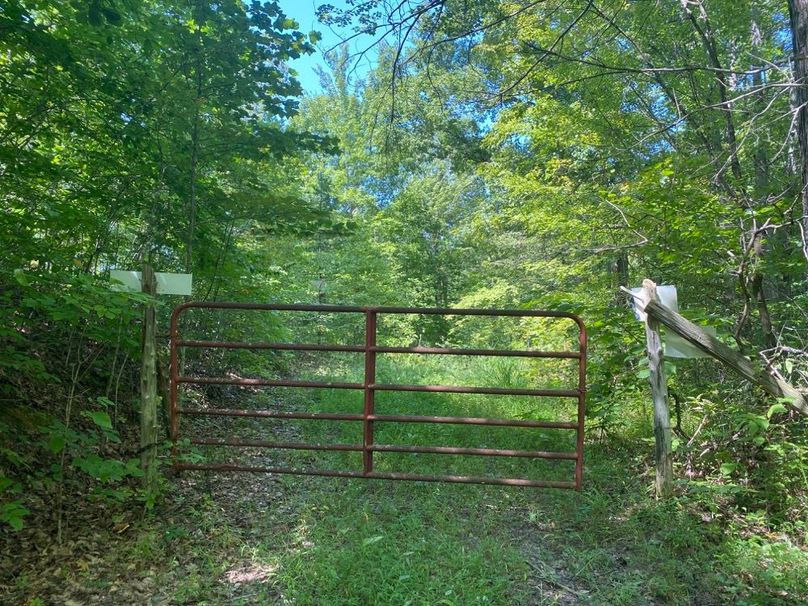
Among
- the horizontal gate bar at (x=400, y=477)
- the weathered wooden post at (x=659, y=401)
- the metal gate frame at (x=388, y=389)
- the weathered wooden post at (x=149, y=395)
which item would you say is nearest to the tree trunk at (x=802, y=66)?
the weathered wooden post at (x=659, y=401)

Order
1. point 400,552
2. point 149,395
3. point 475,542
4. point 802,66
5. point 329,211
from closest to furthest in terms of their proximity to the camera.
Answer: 1. point 802,66
2. point 400,552
3. point 475,542
4. point 149,395
5. point 329,211

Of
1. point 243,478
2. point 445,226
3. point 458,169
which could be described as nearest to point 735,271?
point 243,478

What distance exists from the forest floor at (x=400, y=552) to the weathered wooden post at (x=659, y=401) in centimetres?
16

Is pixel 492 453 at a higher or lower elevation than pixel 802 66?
lower

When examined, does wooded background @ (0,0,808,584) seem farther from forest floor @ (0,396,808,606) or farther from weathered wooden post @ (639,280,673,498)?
forest floor @ (0,396,808,606)

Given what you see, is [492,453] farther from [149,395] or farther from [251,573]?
[149,395]

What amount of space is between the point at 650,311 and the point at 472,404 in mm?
3208

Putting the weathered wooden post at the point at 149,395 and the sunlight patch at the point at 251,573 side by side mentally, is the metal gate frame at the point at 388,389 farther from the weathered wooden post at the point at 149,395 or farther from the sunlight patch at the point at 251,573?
the sunlight patch at the point at 251,573

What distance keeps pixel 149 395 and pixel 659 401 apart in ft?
12.2

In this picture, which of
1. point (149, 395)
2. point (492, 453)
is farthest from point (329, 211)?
point (492, 453)

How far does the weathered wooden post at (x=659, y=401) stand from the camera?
11.8 ft

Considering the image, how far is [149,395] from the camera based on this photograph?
355 cm

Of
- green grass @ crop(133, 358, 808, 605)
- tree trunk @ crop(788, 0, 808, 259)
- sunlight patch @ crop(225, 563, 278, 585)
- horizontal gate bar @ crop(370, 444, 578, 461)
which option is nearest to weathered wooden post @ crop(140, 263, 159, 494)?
green grass @ crop(133, 358, 808, 605)

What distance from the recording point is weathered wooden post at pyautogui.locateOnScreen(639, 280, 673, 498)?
11.8 feet
